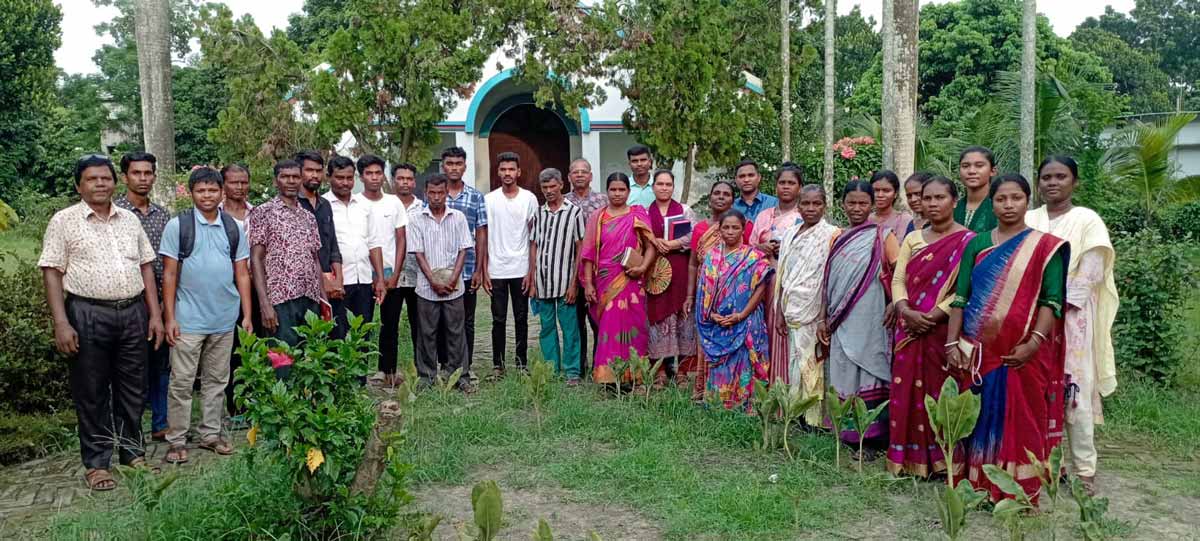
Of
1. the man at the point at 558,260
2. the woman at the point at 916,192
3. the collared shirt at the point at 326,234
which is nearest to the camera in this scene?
the woman at the point at 916,192

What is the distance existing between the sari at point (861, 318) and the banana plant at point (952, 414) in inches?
36.8

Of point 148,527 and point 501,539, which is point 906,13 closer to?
point 501,539

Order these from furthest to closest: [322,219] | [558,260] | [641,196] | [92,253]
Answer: [641,196], [558,260], [322,219], [92,253]

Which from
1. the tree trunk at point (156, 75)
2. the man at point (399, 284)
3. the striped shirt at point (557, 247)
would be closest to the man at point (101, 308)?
the man at point (399, 284)

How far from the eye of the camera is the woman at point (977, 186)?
451 centimetres

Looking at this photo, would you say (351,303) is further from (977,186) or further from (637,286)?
(977,186)

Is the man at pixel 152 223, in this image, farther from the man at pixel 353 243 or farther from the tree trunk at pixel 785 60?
the tree trunk at pixel 785 60

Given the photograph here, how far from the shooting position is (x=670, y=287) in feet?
20.9

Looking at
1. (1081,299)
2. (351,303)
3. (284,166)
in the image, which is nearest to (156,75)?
(351,303)

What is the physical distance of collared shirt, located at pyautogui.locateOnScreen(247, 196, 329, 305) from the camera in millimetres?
5293

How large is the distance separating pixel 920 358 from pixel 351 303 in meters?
3.73

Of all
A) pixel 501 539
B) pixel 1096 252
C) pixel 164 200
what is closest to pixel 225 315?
pixel 501 539

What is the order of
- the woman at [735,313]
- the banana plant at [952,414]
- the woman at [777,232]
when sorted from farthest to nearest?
the woman at [735,313] < the woman at [777,232] < the banana plant at [952,414]

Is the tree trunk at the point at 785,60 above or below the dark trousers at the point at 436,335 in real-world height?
above
